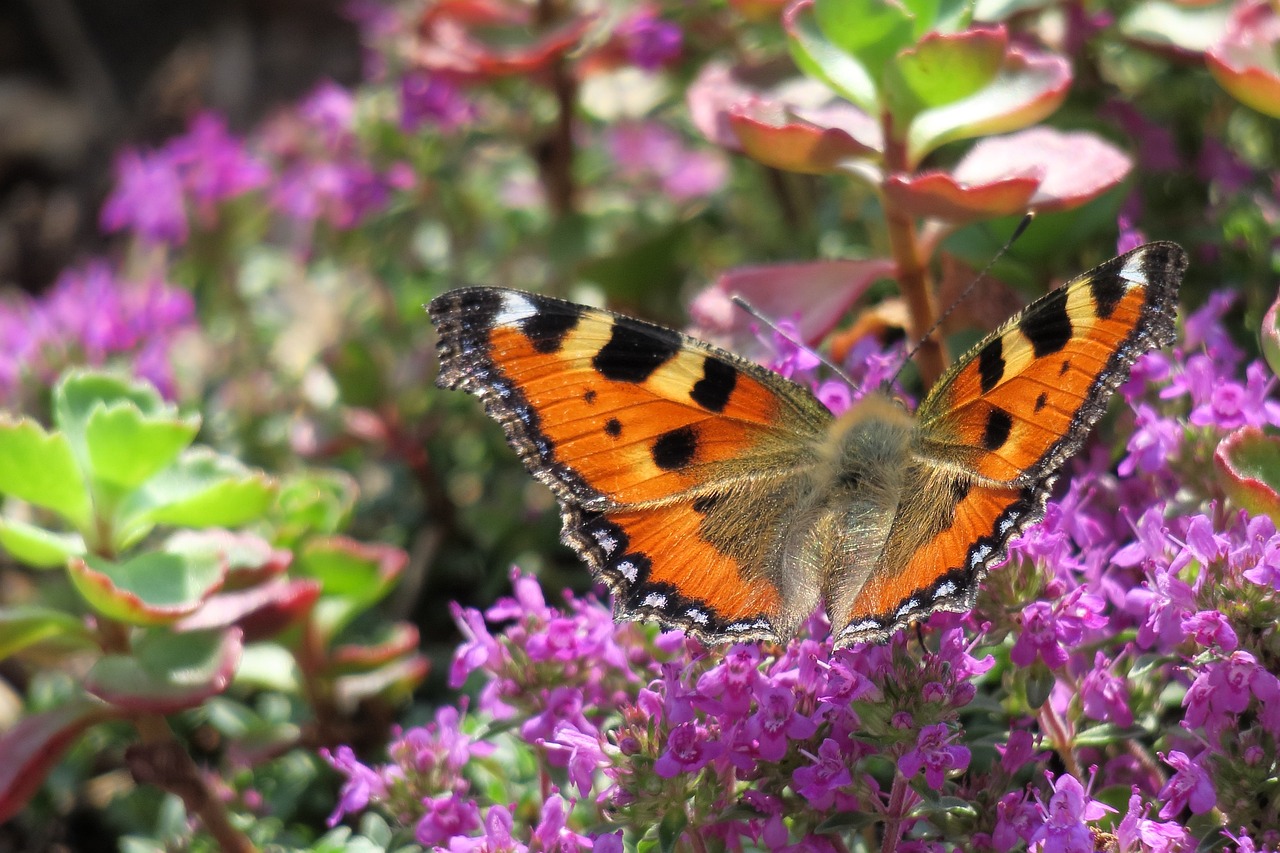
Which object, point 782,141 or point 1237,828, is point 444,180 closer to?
point 782,141

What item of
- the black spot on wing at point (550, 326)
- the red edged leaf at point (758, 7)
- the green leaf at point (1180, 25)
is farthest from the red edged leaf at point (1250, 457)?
the red edged leaf at point (758, 7)

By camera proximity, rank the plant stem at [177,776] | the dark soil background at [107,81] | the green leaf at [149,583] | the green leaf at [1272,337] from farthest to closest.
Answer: the dark soil background at [107,81], the plant stem at [177,776], the green leaf at [149,583], the green leaf at [1272,337]

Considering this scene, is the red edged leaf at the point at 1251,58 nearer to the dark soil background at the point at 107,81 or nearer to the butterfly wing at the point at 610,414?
the butterfly wing at the point at 610,414

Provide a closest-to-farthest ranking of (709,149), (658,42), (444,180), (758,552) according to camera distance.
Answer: (758,552) < (658,42) < (444,180) < (709,149)

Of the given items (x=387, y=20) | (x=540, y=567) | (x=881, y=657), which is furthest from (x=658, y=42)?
(x=881, y=657)

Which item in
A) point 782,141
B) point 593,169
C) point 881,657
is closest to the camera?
point 881,657

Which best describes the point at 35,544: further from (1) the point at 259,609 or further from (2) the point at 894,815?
(2) the point at 894,815

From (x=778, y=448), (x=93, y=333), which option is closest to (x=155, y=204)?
(x=93, y=333)

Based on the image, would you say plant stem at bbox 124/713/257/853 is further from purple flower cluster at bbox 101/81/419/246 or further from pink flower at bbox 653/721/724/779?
purple flower cluster at bbox 101/81/419/246
